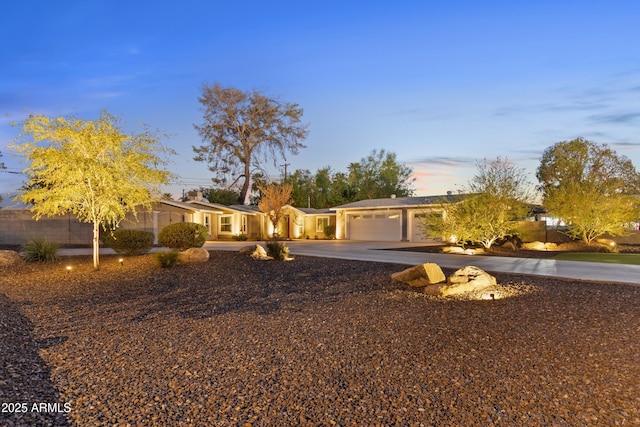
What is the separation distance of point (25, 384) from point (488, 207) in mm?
17901

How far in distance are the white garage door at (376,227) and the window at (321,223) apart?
2.59 meters

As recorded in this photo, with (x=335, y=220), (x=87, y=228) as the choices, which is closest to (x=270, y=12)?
(x=87, y=228)

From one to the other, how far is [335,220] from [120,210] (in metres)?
21.7

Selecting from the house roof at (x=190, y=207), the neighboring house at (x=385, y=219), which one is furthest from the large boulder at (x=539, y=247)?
the house roof at (x=190, y=207)

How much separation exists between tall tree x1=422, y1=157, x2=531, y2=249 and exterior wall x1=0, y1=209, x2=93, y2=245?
61.7 ft

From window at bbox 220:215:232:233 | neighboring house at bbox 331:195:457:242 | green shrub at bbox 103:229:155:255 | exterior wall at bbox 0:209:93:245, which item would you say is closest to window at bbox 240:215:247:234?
window at bbox 220:215:232:233

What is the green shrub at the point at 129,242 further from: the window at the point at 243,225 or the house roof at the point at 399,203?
the window at the point at 243,225

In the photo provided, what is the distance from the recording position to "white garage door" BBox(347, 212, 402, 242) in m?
29.0

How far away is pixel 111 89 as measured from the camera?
15.9 metres

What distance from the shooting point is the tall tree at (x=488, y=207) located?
1905 cm

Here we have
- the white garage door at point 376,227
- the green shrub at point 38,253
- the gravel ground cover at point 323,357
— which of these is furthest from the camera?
the white garage door at point 376,227

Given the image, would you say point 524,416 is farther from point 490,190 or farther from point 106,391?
point 490,190

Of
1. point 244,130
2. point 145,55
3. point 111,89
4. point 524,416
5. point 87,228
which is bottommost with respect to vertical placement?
point 524,416

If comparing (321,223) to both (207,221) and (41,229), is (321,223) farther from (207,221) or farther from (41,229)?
(41,229)
